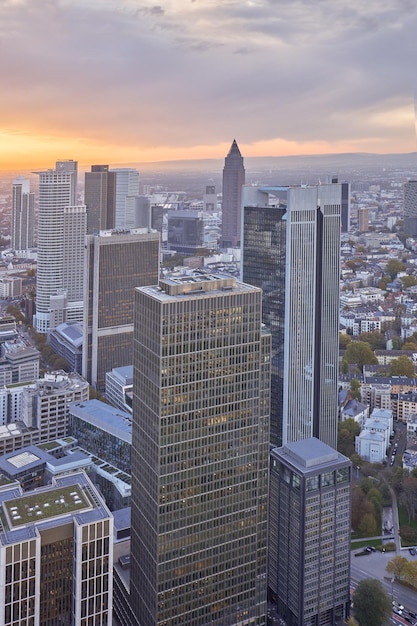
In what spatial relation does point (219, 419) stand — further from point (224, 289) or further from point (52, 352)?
point (52, 352)

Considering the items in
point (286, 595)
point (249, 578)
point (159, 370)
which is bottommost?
point (286, 595)

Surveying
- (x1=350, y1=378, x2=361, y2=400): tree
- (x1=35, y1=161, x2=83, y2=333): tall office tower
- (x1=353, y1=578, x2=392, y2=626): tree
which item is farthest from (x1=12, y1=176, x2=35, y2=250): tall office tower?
(x1=353, y1=578, x2=392, y2=626): tree

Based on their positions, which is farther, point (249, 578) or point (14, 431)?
point (14, 431)

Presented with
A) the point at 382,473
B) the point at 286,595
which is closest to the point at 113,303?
the point at 382,473

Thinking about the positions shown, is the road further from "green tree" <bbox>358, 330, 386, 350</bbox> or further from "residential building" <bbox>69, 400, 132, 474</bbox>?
"green tree" <bbox>358, 330, 386, 350</bbox>

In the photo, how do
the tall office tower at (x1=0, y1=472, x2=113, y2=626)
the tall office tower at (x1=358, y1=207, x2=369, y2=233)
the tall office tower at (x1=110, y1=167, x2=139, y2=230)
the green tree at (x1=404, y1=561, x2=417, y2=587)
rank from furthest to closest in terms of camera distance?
the tall office tower at (x1=358, y1=207, x2=369, y2=233) < the tall office tower at (x1=110, y1=167, x2=139, y2=230) < the green tree at (x1=404, y1=561, x2=417, y2=587) < the tall office tower at (x1=0, y1=472, x2=113, y2=626)

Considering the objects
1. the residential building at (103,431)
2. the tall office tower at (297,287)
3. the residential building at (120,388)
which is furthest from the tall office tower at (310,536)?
the residential building at (120,388)

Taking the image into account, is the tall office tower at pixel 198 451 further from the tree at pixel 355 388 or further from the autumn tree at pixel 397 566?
the tree at pixel 355 388
